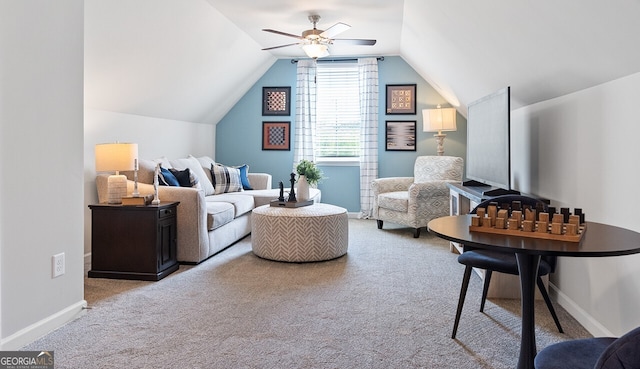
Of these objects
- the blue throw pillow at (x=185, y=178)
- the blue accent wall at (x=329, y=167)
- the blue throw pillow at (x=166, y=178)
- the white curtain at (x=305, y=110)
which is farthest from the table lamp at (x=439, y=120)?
the blue throw pillow at (x=166, y=178)

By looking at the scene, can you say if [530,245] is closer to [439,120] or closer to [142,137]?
[142,137]

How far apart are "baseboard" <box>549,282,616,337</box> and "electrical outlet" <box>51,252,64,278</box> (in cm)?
293

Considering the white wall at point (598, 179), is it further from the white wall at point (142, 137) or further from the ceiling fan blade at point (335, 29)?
the white wall at point (142, 137)

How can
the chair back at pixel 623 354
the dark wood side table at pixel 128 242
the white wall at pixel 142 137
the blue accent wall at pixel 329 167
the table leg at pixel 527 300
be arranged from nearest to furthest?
the chair back at pixel 623 354
the table leg at pixel 527 300
the dark wood side table at pixel 128 242
the white wall at pixel 142 137
the blue accent wall at pixel 329 167

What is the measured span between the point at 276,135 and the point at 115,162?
374 cm

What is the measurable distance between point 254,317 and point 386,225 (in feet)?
12.6

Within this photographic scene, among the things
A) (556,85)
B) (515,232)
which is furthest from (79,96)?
(556,85)

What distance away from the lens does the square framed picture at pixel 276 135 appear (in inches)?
287

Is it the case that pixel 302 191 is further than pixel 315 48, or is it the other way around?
pixel 315 48

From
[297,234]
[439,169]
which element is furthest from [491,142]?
[439,169]

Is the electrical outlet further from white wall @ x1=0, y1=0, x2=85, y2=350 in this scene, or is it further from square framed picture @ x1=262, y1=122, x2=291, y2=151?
Answer: square framed picture @ x1=262, y1=122, x2=291, y2=151

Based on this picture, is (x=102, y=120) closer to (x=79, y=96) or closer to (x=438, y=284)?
(x=79, y=96)

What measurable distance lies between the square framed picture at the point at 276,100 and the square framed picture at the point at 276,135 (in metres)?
0.18

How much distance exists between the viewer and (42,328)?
2.59m
